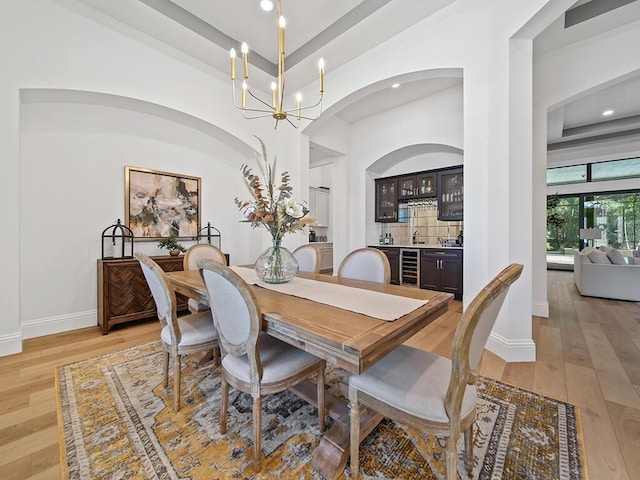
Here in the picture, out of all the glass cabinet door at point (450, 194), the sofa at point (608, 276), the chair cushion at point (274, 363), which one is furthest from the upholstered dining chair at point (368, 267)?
the sofa at point (608, 276)

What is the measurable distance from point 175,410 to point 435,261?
428cm

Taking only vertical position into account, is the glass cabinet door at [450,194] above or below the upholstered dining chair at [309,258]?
above

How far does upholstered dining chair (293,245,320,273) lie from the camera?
2658 millimetres

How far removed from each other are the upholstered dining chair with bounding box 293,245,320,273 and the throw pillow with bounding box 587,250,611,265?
16.9 ft

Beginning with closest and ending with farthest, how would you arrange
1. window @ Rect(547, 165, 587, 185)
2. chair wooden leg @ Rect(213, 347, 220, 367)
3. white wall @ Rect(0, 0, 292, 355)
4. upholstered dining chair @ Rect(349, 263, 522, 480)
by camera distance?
upholstered dining chair @ Rect(349, 263, 522, 480), chair wooden leg @ Rect(213, 347, 220, 367), white wall @ Rect(0, 0, 292, 355), window @ Rect(547, 165, 587, 185)

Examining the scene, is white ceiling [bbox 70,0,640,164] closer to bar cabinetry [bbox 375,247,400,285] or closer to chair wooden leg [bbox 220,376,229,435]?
bar cabinetry [bbox 375,247,400,285]

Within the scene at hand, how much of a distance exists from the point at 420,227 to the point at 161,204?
4.82 m

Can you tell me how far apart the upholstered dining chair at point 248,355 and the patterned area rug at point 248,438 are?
0.15 meters

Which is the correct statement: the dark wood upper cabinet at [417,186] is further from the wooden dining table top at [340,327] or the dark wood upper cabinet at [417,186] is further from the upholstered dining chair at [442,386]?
the upholstered dining chair at [442,386]

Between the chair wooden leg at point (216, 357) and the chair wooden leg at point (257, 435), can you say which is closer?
the chair wooden leg at point (257, 435)

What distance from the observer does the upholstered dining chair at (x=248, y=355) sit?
47.7 inches

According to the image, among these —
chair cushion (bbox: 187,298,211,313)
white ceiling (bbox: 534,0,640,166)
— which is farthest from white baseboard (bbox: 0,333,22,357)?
white ceiling (bbox: 534,0,640,166)

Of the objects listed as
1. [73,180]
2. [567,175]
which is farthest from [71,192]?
[567,175]

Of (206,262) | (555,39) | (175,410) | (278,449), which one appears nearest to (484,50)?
(555,39)
